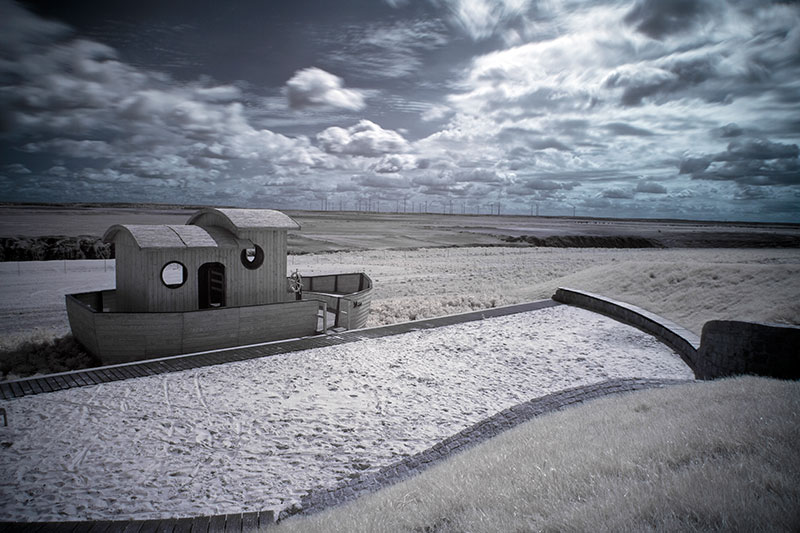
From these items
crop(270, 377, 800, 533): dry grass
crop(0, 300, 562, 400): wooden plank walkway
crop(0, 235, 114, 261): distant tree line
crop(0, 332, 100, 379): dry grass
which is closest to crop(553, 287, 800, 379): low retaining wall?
crop(270, 377, 800, 533): dry grass

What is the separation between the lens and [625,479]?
3.77 m

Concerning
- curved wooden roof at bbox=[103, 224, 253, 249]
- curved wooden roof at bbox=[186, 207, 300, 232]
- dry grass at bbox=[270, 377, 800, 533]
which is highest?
curved wooden roof at bbox=[186, 207, 300, 232]

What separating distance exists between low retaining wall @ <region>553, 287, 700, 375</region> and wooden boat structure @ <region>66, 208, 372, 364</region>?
825 centimetres

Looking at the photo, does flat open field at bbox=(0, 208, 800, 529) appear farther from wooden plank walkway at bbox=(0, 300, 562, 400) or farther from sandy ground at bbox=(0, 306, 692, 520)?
wooden plank walkway at bbox=(0, 300, 562, 400)

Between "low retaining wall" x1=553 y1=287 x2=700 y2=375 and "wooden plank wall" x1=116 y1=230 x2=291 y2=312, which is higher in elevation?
"wooden plank wall" x1=116 y1=230 x2=291 y2=312

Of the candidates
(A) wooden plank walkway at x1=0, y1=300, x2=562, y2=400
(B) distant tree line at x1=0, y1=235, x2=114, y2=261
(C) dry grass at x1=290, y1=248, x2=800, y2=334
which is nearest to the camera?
(A) wooden plank walkway at x1=0, y1=300, x2=562, y2=400

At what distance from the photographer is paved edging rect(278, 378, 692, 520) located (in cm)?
488

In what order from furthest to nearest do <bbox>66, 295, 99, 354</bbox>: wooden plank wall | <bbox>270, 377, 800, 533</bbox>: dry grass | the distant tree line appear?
the distant tree line < <bbox>66, 295, 99, 354</bbox>: wooden plank wall < <bbox>270, 377, 800, 533</bbox>: dry grass

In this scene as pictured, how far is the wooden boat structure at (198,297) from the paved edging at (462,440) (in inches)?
245

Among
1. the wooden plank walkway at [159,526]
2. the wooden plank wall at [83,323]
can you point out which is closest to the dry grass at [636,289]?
the wooden plank wall at [83,323]

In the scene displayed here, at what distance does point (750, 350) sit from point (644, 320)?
19.6 feet

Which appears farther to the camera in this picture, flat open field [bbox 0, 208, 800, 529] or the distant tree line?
the distant tree line

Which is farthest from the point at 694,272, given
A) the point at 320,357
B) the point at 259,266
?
the point at 259,266

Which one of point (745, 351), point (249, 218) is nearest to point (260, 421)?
point (249, 218)
